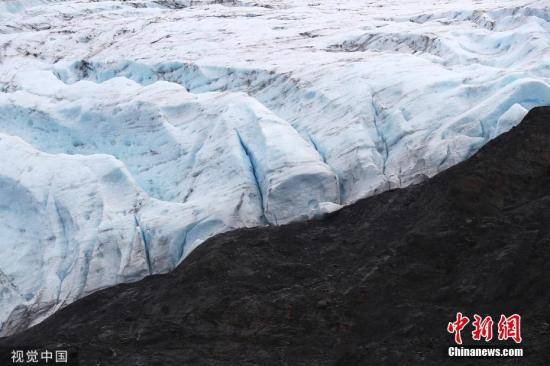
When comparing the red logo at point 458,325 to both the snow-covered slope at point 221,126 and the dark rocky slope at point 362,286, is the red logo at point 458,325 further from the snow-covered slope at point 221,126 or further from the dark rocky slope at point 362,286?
the snow-covered slope at point 221,126

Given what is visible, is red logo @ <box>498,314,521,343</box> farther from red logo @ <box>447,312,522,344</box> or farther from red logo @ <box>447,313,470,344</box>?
red logo @ <box>447,313,470,344</box>

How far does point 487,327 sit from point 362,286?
2.03 m

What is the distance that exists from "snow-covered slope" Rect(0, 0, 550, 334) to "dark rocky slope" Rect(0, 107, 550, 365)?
1.43m

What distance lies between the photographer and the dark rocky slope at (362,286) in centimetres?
861

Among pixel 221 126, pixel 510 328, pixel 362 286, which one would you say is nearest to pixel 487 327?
pixel 510 328

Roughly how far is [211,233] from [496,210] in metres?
4.96

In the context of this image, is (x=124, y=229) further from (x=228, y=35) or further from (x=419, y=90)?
(x=228, y=35)

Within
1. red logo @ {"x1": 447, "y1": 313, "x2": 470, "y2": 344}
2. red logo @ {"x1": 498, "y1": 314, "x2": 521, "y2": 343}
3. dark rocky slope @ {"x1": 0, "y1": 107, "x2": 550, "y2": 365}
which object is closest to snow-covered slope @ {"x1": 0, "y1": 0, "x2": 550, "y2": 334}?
dark rocky slope @ {"x1": 0, "y1": 107, "x2": 550, "y2": 365}

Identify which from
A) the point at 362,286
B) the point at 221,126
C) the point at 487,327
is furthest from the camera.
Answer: the point at 221,126

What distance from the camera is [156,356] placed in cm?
894

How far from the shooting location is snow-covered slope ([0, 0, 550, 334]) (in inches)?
512

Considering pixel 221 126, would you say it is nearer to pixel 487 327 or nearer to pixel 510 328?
pixel 487 327

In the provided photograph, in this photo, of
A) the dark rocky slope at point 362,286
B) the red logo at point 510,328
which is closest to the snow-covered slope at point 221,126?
the dark rocky slope at point 362,286

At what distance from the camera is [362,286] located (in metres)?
9.70
